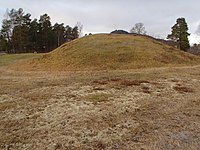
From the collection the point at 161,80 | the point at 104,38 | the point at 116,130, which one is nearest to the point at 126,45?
the point at 104,38

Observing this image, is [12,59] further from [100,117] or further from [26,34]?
[100,117]

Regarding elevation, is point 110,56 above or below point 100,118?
above

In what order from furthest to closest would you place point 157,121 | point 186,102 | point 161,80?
point 161,80, point 186,102, point 157,121

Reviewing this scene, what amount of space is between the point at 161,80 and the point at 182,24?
107 feet

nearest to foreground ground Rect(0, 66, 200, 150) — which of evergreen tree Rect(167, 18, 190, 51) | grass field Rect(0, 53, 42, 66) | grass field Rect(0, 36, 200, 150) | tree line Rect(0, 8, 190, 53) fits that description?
grass field Rect(0, 36, 200, 150)

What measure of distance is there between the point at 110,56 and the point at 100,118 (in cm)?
1631

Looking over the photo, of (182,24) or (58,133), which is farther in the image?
(182,24)

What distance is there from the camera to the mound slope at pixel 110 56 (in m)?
21.9

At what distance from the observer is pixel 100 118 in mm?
7496

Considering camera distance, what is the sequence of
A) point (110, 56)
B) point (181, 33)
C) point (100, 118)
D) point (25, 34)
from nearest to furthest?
point (100, 118) → point (110, 56) → point (181, 33) → point (25, 34)

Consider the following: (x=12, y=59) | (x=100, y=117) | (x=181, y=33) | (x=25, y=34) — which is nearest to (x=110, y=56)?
(x=100, y=117)

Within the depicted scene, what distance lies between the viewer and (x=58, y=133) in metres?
6.37

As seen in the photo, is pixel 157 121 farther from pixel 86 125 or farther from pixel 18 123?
pixel 18 123

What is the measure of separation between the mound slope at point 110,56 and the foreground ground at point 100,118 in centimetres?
995
